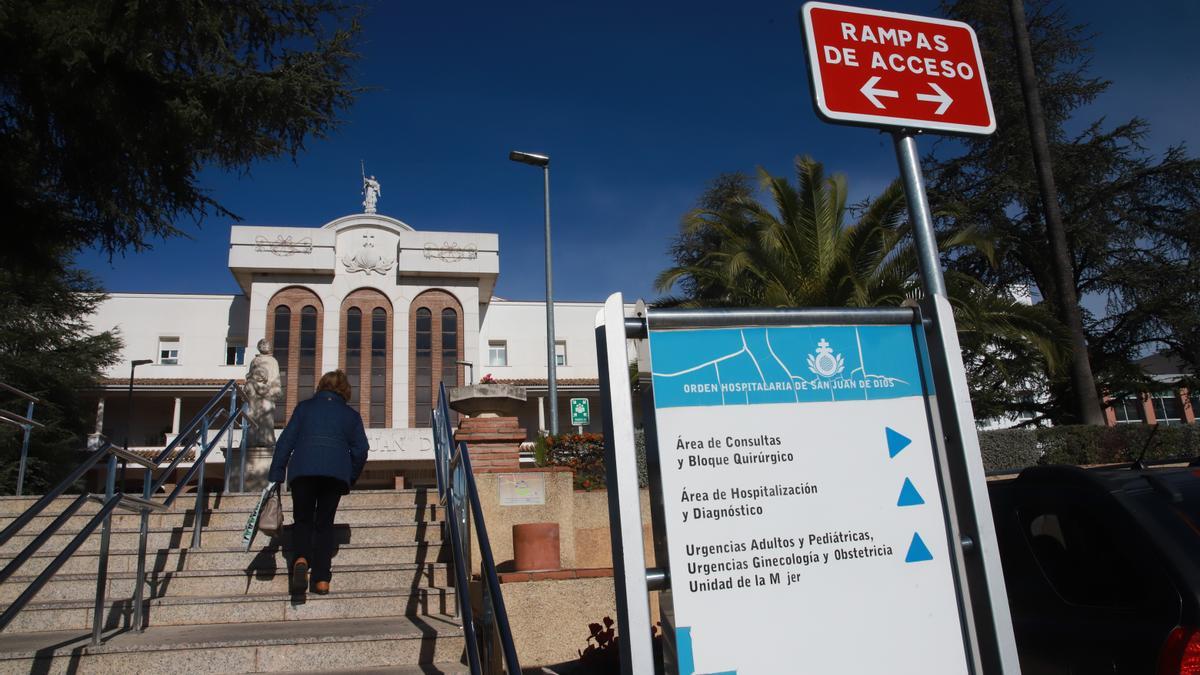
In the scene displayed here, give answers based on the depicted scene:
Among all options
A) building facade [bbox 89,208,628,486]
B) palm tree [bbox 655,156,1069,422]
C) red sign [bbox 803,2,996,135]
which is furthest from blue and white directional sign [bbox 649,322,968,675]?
building facade [bbox 89,208,628,486]

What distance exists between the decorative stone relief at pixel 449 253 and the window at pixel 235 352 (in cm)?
966

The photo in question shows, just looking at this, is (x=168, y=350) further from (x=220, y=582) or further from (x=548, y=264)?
(x=220, y=582)

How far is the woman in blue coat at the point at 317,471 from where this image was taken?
575 cm

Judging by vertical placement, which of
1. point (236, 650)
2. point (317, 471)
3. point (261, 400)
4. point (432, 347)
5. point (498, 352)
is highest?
point (498, 352)

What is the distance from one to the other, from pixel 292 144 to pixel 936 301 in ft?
24.9

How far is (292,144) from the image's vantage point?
8.52 meters

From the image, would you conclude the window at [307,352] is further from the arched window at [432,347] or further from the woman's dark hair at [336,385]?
the woman's dark hair at [336,385]

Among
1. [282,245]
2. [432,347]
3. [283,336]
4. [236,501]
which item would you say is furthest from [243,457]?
[282,245]

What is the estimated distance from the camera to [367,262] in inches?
1463

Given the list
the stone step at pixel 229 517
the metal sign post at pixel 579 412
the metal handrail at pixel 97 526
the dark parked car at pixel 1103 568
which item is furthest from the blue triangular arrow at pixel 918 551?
the metal sign post at pixel 579 412

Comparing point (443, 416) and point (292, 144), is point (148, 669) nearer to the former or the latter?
point (443, 416)

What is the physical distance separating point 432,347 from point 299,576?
31.5 metres

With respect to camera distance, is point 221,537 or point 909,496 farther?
point 221,537

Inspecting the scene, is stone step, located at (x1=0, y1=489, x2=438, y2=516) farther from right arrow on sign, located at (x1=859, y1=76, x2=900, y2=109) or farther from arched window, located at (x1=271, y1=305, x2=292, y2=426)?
arched window, located at (x1=271, y1=305, x2=292, y2=426)
